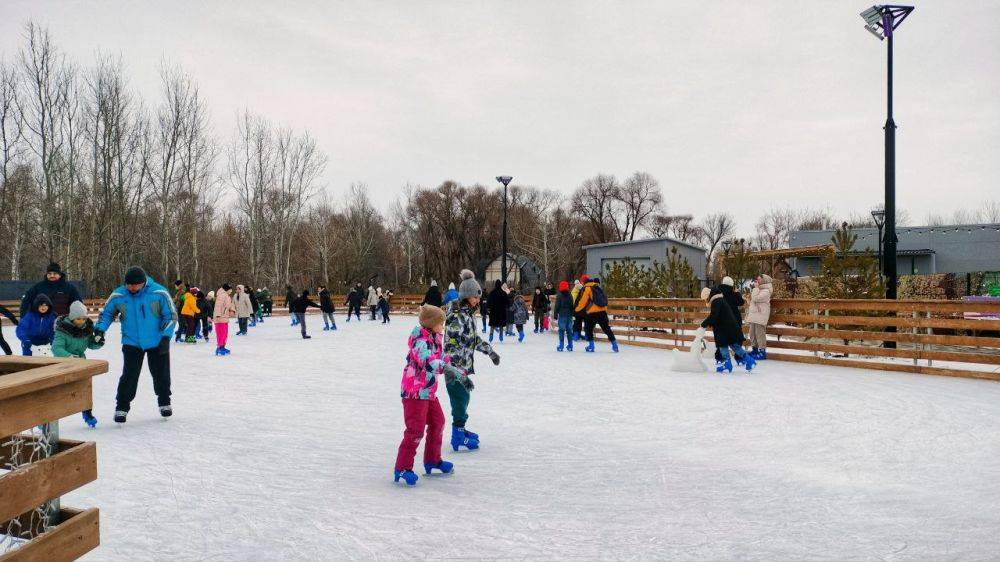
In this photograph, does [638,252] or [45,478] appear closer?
[45,478]

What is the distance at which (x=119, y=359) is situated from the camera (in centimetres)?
1310

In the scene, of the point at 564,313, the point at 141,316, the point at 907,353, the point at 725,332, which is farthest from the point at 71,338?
the point at 907,353

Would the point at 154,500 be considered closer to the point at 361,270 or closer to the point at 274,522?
the point at 274,522

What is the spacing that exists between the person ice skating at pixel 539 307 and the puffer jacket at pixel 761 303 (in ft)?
30.6

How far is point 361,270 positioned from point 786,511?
176 ft

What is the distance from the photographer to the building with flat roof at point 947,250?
121ft

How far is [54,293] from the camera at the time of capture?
7.61m

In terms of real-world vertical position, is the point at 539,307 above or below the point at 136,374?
above

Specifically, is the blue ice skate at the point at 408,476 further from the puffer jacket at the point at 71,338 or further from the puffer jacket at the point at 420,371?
the puffer jacket at the point at 71,338

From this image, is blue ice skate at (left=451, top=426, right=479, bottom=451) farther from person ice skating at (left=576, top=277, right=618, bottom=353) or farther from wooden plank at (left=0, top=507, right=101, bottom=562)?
person ice skating at (left=576, top=277, right=618, bottom=353)

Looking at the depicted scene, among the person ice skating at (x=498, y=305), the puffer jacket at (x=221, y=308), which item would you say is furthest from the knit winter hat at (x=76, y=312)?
the person ice skating at (x=498, y=305)

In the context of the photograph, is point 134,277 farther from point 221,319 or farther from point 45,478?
point 221,319

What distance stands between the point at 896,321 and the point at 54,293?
1183 centimetres

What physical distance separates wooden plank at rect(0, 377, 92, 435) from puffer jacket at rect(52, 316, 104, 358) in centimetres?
482
